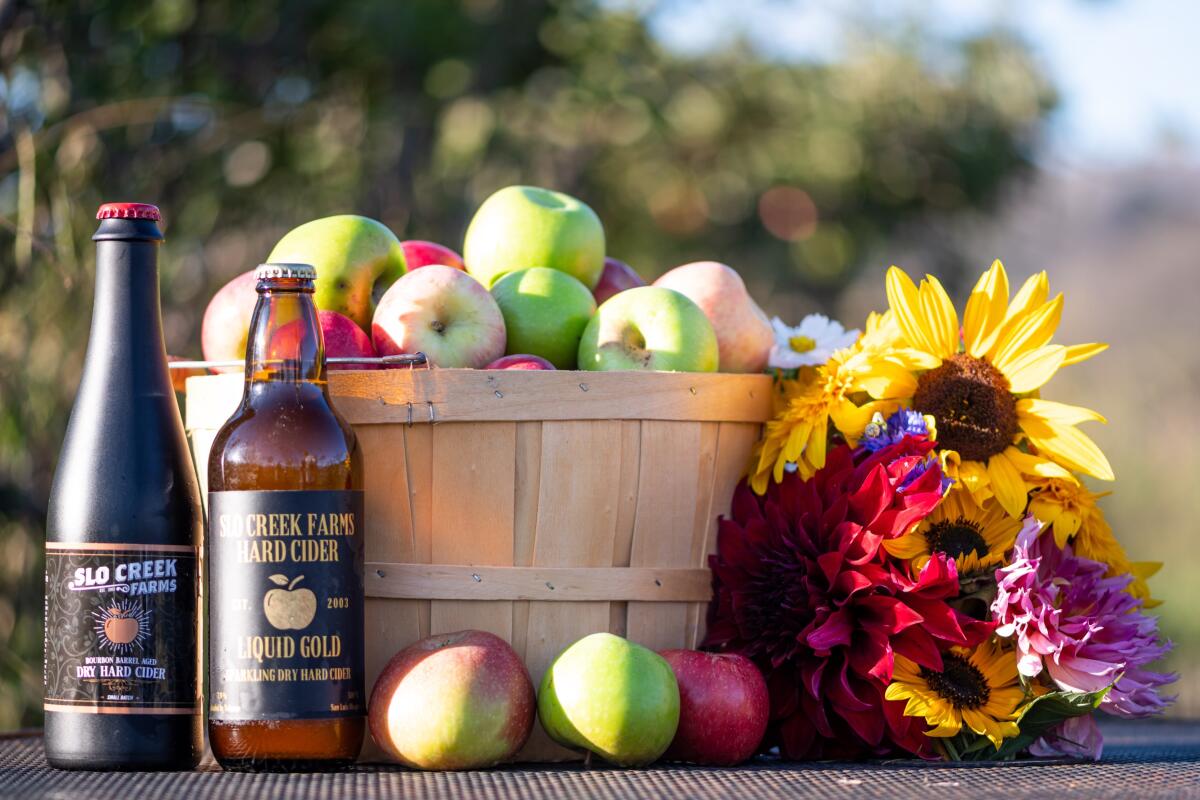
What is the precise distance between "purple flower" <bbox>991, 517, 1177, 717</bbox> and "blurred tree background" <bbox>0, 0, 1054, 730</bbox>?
4.77ft

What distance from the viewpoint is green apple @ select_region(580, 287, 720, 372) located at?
182 cm

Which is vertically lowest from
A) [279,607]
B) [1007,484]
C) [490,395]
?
[279,607]

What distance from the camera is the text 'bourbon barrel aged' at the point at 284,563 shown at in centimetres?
150

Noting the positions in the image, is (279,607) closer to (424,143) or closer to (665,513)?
(665,513)

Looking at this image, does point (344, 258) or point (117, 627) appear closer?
point (117, 627)

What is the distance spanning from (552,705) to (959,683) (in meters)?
0.52

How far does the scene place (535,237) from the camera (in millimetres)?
2027

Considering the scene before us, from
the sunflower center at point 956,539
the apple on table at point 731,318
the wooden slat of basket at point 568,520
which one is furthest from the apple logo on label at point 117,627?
the sunflower center at point 956,539

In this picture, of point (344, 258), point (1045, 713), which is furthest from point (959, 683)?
point (344, 258)

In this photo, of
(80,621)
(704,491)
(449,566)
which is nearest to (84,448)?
(80,621)

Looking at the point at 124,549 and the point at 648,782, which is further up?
the point at 124,549

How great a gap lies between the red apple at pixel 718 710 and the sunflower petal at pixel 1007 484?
0.40 metres

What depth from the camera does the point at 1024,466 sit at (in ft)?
5.85

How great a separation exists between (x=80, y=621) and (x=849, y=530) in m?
0.92
